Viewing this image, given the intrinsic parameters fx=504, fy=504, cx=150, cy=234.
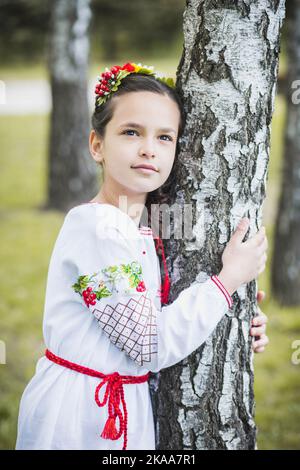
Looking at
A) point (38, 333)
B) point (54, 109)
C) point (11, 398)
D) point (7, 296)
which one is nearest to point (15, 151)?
point (54, 109)

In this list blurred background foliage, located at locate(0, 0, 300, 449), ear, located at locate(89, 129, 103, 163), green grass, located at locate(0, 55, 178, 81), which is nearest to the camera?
ear, located at locate(89, 129, 103, 163)

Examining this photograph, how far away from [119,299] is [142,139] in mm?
615

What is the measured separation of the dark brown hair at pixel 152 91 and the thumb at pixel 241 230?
321 mm

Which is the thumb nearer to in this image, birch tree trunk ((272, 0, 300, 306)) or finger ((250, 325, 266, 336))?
finger ((250, 325, 266, 336))

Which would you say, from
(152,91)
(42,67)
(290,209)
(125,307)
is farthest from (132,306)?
(42,67)

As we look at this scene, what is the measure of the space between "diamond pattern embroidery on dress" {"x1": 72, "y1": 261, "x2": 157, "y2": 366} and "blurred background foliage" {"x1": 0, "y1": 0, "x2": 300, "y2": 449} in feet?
5.58

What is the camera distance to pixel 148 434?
80.5 inches

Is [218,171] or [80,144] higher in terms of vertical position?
[80,144]

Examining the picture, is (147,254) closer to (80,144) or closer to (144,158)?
(144,158)

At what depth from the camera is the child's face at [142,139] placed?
1.91 meters

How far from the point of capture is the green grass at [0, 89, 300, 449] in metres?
3.37

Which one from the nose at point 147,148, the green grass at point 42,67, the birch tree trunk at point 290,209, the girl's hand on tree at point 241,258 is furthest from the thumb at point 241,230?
the green grass at point 42,67

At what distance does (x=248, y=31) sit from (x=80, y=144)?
17.7 feet

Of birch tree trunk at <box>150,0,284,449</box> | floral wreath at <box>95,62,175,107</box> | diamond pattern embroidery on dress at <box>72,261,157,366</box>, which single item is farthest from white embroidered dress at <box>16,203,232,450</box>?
floral wreath at <box>95,62,175,107</box>
